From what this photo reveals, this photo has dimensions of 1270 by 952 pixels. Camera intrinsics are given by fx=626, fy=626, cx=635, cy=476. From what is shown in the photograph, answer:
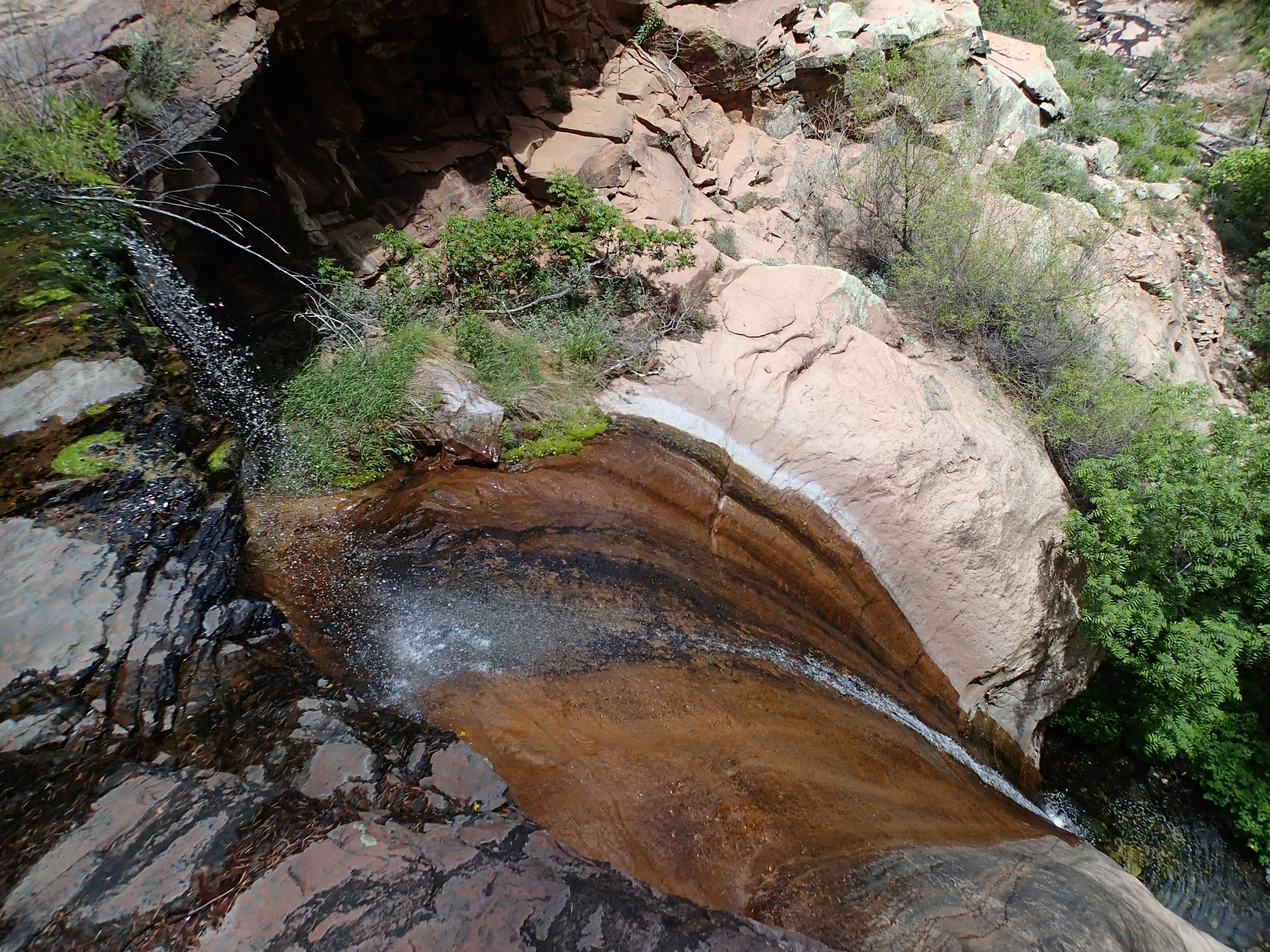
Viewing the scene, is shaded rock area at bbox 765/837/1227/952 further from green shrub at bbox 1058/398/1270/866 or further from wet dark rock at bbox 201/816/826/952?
green shrub at bbox 1058/398/1270/866

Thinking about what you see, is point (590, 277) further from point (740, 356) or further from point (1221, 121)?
point (1221, 121)

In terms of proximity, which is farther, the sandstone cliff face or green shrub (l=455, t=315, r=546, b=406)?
green shrub (l=455, t=315, r=546, b=406)

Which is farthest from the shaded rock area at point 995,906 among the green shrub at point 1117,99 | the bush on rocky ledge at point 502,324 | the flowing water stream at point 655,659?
the green shrub at point 1117,99

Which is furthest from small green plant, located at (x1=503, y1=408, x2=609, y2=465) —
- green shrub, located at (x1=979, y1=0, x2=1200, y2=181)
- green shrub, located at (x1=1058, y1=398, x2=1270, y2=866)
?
green shrub, located at (x1=979, y1=0, x2=1200, y2=181)

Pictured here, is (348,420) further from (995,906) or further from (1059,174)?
(1059,174)

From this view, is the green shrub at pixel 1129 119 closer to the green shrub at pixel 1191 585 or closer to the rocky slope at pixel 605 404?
A: the rocky slope at pixel 605 404

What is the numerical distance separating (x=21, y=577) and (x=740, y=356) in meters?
5.19

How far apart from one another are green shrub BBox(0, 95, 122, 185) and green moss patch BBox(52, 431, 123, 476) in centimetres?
195

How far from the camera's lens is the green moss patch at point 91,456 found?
9.89 feet

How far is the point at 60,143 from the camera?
3904 mm

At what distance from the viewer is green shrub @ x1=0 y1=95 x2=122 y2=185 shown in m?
3.84

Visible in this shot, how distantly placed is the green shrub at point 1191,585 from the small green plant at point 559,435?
4199mm

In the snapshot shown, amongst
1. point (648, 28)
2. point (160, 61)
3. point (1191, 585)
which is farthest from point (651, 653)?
point (648, 28)

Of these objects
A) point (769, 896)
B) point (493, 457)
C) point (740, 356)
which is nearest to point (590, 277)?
point (740, 356)
